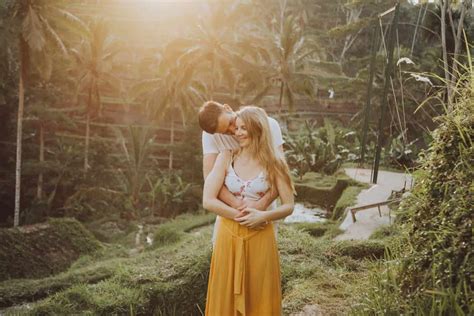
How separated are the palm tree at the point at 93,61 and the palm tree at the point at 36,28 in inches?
169

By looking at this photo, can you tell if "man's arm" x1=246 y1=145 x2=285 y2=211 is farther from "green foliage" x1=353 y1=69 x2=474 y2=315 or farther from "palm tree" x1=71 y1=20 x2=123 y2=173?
"palm tree" x1=71 y1=20 x2=123 y2=173

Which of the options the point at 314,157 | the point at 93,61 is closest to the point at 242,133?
the point at 314,157

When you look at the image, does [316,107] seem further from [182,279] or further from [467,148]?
[467,148]

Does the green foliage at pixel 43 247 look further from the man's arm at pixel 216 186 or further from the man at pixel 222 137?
the man's arm at pixel 216 186

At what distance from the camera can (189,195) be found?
81.4ft

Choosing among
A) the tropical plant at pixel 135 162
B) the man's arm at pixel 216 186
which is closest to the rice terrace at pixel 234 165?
the man's arm at pixel 216 186

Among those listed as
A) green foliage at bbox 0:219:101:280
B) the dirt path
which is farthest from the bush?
green foliage at bbox 0:219:101:280

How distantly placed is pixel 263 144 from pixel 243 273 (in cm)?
76

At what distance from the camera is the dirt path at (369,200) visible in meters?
9.44

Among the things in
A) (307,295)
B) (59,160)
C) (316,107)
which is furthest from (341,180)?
(316,107)

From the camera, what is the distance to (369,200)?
11570 millimetres

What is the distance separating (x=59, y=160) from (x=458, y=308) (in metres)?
25.5

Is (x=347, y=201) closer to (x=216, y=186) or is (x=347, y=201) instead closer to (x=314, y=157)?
(x=314, y=157)

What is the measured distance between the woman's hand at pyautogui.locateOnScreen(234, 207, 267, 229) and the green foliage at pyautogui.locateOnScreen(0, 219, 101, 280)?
15.9m
